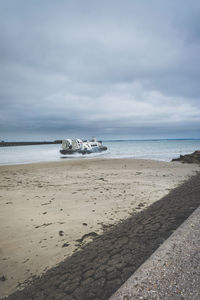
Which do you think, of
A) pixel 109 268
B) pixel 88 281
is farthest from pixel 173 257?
pixel 88 281

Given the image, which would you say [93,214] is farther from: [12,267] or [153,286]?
[153,286]

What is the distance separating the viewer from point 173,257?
1419 millimetres

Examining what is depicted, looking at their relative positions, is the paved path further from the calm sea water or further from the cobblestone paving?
the calm sea water

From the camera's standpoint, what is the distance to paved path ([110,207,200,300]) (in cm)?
106

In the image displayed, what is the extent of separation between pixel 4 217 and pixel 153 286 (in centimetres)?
447

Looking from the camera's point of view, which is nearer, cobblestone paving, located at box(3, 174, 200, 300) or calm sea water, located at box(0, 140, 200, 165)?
cobblestone paving, located at box(3, 174, 200, 300)

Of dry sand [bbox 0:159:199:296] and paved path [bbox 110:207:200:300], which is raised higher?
paved path [bbox 110:207:200:300]

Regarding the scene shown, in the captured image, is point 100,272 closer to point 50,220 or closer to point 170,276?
point 170,276

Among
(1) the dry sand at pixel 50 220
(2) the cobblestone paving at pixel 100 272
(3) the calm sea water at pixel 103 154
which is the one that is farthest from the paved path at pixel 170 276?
(3) the calm sea water at pixel 103 154

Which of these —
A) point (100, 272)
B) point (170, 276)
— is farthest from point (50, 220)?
point (170, 276)

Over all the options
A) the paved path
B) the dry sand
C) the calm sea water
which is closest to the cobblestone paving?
the paved path

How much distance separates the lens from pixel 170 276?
120cm

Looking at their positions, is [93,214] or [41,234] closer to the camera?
[41,234]

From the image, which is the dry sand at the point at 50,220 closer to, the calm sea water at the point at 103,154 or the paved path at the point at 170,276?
the paved path at the point at 170,276
